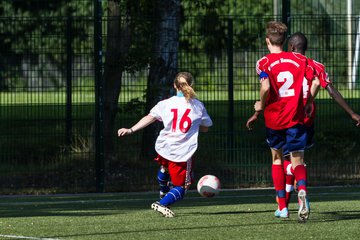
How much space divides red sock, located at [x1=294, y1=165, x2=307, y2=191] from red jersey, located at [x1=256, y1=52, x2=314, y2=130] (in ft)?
1.42

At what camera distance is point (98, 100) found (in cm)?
1681

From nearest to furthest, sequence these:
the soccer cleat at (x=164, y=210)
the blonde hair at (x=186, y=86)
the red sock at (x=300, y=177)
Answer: the red sock at (x=300, y=177) → the soccer cleat at (x=164, y=210) → the blonde hair at (x=186, y=86)

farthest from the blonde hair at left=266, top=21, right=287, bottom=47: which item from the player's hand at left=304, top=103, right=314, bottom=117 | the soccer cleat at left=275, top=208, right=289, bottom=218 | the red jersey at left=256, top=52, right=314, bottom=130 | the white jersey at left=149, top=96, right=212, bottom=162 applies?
the soccer cleat at left=275, top=208, right=289, bottom=218

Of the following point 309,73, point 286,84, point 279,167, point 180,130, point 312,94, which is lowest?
point 279,167

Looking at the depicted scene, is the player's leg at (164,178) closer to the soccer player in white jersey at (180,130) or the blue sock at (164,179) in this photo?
the blue sock at (164,179)

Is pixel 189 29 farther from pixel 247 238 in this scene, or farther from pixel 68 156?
pixel 247 238

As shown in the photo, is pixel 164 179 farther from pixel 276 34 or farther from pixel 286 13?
pixel 286 13

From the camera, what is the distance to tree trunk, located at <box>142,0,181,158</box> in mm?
17281

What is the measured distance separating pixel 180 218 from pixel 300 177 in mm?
1446

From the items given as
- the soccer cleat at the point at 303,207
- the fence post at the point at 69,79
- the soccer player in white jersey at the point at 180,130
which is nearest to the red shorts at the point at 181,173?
the soccer player in white jersey at the point at 180,130

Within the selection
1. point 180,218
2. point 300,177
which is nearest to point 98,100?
point 180,218

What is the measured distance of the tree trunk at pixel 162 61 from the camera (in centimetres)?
1728

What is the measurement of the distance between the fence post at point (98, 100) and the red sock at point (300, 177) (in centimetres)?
595

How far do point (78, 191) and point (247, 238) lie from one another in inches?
289
